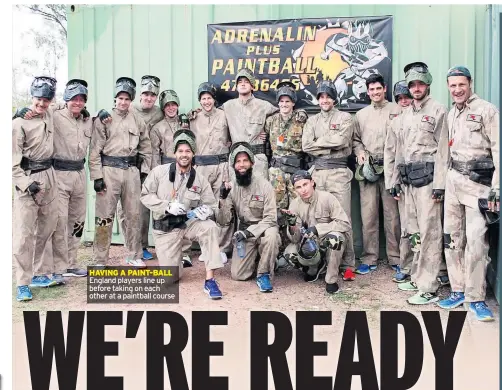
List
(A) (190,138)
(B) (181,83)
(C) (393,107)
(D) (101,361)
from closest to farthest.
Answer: (D) (101,361), (A) (190,138), (C) (393,107), (B) (181,83)

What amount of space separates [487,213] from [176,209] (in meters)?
3.04

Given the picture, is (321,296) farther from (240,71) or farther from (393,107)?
(240,71)

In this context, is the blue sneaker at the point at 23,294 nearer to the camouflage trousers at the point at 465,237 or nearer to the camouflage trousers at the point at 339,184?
the camouflage trousers at the point at 339,184

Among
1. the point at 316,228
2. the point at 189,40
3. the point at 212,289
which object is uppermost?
the point at 189,40

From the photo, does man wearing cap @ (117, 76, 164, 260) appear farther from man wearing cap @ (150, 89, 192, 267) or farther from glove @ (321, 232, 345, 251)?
glove @ (321, 232, 345, 251)

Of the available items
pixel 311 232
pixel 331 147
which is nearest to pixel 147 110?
pixel 331 147

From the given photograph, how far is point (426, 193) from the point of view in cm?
584

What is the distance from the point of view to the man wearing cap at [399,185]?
628 cm

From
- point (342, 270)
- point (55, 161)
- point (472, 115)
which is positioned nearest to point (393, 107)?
point (472, 115)

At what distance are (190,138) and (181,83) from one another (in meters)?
1.75

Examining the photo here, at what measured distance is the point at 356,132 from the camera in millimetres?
6855

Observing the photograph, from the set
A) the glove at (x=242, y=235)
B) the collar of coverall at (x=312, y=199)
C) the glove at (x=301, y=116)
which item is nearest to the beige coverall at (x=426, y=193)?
the collar of coverall at (x=312, y=199)
